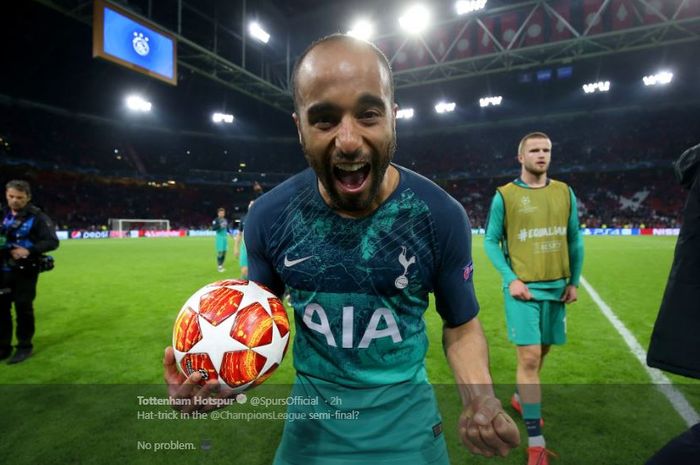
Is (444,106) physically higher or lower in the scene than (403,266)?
higher

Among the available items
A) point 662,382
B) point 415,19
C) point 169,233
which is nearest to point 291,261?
point 662,382

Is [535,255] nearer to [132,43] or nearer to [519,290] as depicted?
[519,290]

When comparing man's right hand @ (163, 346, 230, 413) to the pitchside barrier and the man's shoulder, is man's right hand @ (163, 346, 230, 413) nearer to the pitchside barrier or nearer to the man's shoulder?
the man's shoulder

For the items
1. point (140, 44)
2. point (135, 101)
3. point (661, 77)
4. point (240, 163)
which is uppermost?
point (661, 77)

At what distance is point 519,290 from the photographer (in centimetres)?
308

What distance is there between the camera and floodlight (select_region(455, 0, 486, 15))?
625 inches

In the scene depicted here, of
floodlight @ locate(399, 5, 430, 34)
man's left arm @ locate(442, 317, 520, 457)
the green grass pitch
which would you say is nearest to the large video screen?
the green grass pitch

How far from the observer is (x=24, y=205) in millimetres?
4699

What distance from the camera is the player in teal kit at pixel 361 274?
131 cm

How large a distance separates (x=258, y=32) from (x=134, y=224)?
22952 mm

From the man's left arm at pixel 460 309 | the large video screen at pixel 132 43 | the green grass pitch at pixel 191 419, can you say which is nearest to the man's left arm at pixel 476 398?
the man's left arm at pixel 460 309

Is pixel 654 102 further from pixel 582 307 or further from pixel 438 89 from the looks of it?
pixel 582 307

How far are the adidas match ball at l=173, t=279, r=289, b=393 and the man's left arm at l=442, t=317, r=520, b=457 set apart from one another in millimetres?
672

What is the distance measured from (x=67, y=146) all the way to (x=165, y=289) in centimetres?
3237
